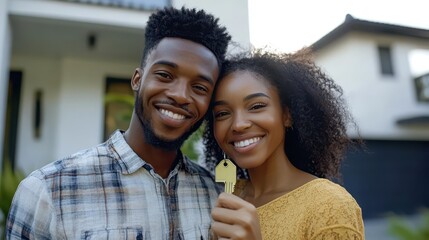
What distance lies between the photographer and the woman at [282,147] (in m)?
1.60

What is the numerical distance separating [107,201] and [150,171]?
0.25m

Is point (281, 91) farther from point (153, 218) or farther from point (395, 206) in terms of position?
point (395, 206)

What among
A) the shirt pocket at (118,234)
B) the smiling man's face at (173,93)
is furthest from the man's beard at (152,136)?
the shirt pocket at (118,234)

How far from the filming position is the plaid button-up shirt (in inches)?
68.4

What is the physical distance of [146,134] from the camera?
196 cm

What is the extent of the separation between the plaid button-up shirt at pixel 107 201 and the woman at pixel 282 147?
30 cm

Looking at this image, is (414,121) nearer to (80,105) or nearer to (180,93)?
(80,105)

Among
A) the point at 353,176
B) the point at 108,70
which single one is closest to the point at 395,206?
the point at 353,176

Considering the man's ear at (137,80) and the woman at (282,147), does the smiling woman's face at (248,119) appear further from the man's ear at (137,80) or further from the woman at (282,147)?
the man's ear at (137,80)

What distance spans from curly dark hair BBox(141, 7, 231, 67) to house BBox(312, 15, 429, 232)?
932cm

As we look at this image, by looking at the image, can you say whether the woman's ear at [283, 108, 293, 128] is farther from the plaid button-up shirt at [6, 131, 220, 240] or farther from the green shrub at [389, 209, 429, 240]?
the green shrub at [389, 209, 429, 240]

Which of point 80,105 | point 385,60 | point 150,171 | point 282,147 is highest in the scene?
point 385,60

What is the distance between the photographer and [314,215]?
5.44 feet

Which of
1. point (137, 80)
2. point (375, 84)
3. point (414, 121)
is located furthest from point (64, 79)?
point (414, 121)
